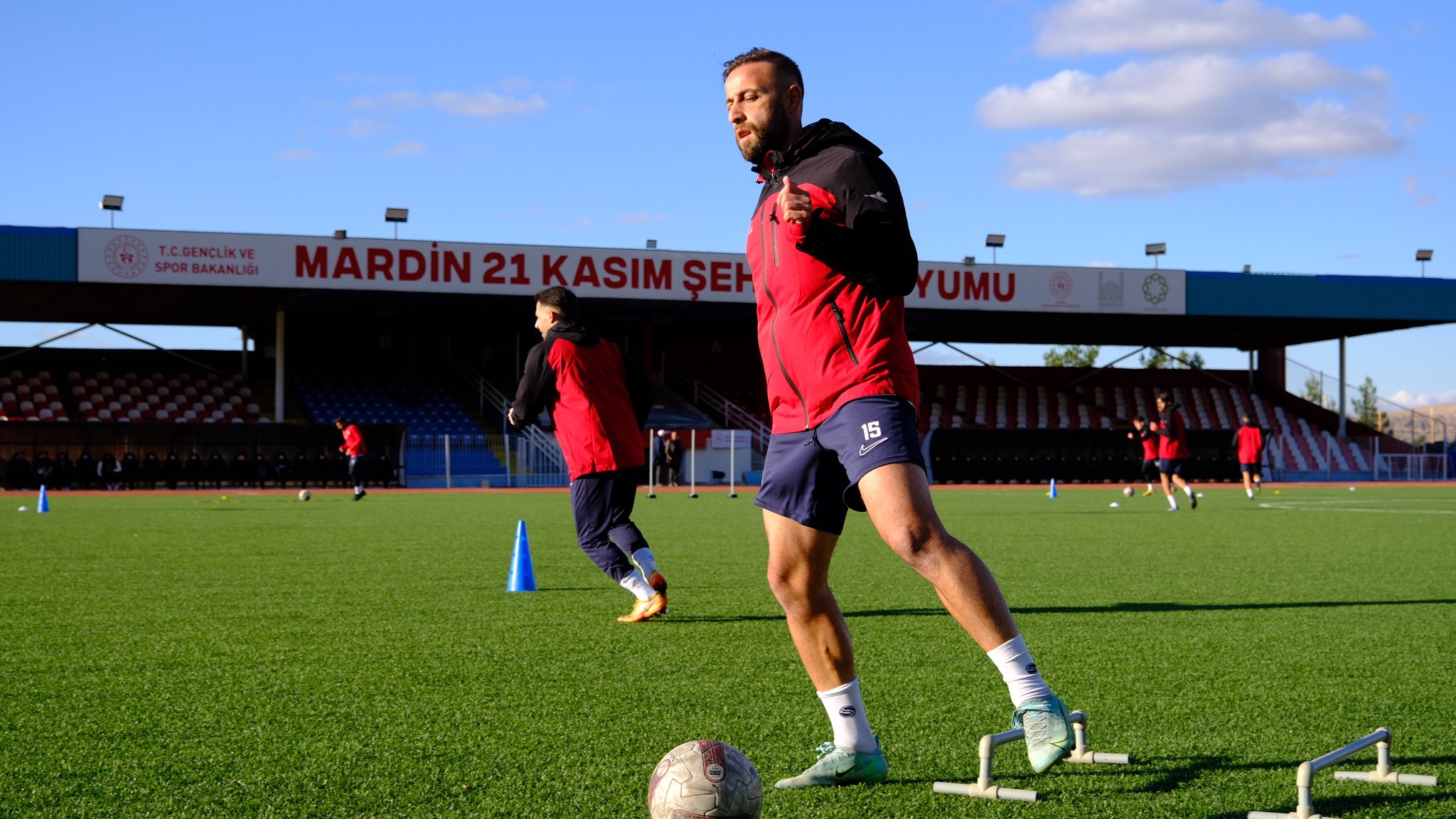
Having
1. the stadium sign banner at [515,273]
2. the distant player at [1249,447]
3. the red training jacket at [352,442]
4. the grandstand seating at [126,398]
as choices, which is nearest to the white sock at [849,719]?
the red training jacket at [352,442]

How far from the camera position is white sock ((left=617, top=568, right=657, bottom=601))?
7.61m

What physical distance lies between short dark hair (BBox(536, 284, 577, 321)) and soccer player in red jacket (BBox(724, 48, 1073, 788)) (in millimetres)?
3742

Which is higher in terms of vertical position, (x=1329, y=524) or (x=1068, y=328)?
(x=1068, y=328)

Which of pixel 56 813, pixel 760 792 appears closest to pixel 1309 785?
pixel 760 792

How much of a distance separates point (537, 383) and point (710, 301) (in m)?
32.9

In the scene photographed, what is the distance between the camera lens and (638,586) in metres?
7.66

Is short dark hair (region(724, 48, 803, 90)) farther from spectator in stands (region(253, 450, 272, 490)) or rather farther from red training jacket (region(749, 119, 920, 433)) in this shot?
spectator in stands (region(253, 450, 272, 490))

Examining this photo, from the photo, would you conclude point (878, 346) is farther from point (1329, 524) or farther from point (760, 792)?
point (1329, 524)

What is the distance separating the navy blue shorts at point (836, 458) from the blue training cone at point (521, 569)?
17.3 feet

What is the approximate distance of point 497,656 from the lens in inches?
245

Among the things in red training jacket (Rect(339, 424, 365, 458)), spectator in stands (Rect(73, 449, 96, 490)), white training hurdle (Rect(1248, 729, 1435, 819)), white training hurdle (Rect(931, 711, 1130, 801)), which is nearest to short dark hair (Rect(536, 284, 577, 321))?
white training hurdle (Rect(931, 711, 1130, 801))

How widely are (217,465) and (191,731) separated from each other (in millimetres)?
31242

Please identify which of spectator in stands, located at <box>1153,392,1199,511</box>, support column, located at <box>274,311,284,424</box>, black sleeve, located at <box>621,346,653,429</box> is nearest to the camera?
black sleeve, located at <box>621,346,653,429</box>

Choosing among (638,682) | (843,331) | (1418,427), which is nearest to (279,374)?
(638,682)
